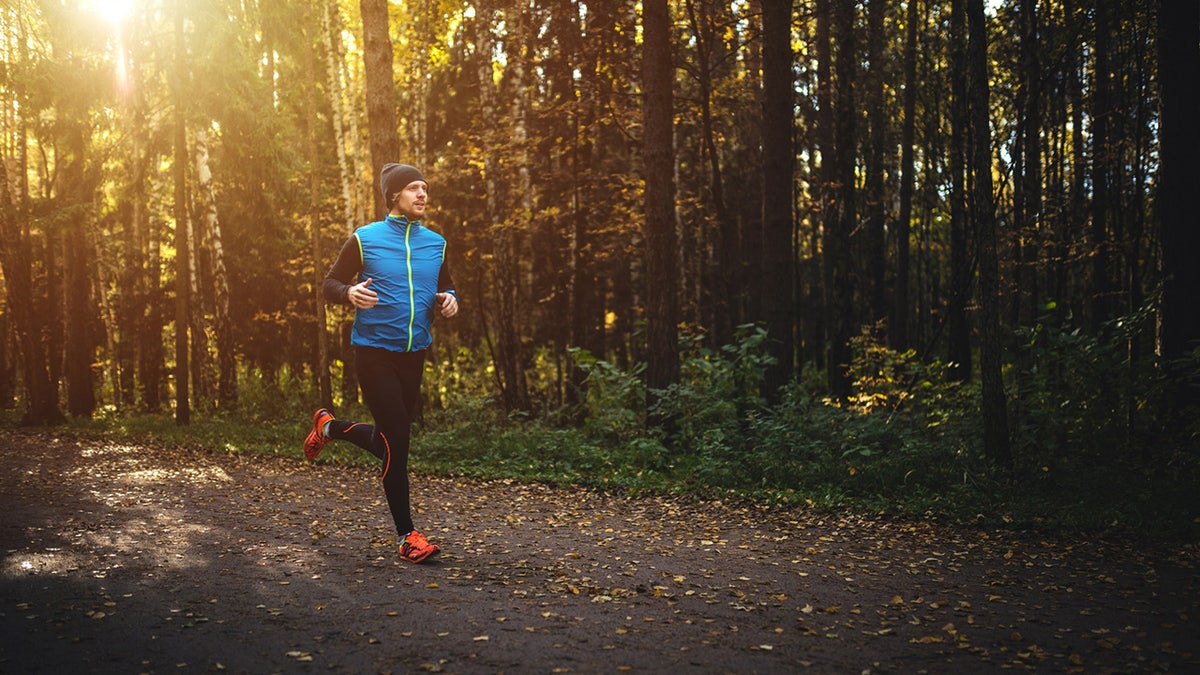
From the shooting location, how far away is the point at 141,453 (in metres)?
13.6

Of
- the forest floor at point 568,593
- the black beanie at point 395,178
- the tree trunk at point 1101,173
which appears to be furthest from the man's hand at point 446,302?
the tree trunk at point 1101,173

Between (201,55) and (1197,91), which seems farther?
(201,55)

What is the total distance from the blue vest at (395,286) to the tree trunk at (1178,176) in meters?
7.88

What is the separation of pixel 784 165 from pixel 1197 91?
17.9 feet

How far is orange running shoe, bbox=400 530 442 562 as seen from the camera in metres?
5.52

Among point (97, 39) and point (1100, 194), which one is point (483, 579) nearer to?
point (1100, 194)

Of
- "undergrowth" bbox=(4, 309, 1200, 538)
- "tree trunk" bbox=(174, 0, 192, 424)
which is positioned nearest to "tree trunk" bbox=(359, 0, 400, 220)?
"undergrowth" bbox=(4, 309, 1200, 538)

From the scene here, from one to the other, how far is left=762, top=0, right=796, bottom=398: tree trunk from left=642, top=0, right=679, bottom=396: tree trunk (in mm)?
1935

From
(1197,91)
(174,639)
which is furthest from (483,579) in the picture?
(1197,91)

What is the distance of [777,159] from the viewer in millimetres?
12961

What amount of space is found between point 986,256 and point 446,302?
19.7ft

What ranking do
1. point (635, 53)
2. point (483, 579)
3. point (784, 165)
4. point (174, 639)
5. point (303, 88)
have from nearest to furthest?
point (174, 639), point (483, 579), point (784, 165), point (635, 53), point (303, 88)

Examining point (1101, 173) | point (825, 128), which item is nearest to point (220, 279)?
point (825, 128)

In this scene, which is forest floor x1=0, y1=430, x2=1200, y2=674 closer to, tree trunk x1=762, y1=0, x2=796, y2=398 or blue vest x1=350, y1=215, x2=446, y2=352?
blue vest x1=350, y1=215, x2=446, y2=352
